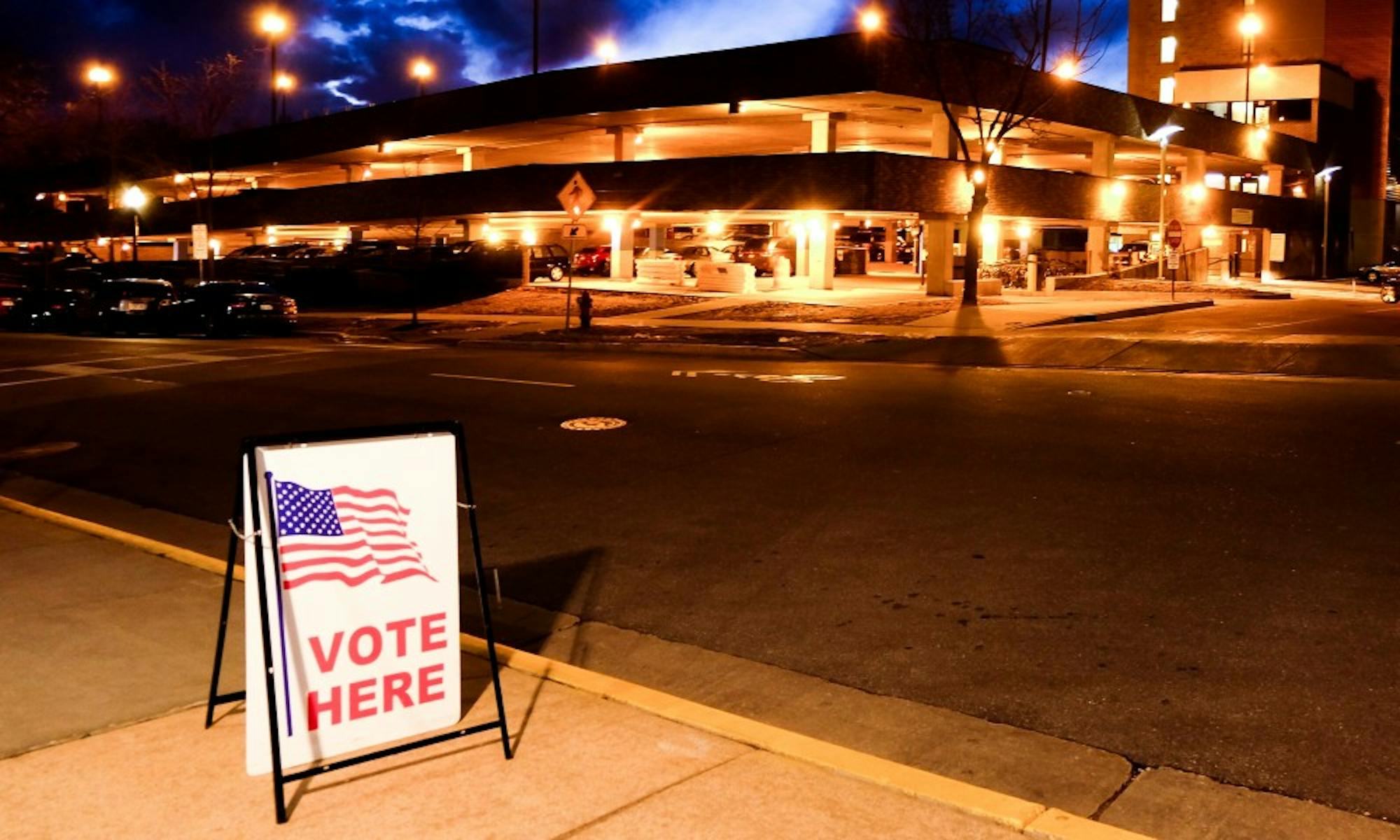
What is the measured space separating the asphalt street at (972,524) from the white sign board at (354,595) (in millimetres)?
2107

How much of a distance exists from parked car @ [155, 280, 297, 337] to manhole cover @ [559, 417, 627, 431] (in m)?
20.2

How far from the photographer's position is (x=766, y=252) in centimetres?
4694

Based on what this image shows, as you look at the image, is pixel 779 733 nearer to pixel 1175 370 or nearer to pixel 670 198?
pixel 1175 370

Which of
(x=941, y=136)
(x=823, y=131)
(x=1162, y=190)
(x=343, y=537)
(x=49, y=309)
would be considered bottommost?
(x=343, y=537)

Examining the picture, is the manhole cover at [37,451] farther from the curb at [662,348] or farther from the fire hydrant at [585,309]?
the fire hydrant at [585,309]

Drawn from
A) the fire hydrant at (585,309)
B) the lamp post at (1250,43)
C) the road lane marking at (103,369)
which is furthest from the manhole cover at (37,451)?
the lamp post at (1250,43)

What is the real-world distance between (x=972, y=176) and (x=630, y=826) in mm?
33471

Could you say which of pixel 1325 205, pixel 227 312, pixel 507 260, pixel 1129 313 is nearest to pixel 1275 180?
pixel 1325 205

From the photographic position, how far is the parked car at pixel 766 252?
151ft

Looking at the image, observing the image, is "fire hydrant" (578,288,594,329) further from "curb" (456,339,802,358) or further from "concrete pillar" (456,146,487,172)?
"concrete pillar" (456,146,487,172)

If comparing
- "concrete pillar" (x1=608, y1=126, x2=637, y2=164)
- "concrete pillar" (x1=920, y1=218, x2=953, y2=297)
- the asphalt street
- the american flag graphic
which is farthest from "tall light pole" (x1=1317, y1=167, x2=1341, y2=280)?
the american flag graphic

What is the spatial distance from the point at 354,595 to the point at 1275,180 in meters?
72.9

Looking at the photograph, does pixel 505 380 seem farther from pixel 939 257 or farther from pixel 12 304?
pixel 939 257

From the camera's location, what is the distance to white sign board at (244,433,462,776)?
4.68 meters
